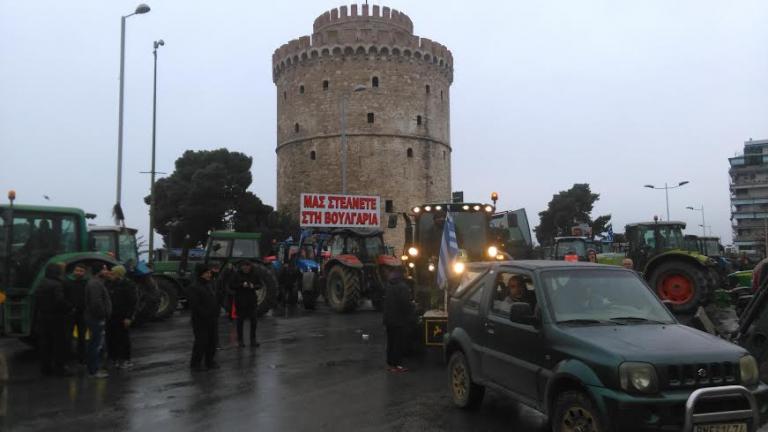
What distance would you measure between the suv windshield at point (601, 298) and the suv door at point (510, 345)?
23cm

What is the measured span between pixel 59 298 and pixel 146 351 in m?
2.67

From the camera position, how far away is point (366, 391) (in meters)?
7.36

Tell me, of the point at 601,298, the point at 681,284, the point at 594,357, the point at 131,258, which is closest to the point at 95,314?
the point at 131,258

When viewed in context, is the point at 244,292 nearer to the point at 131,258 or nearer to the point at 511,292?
the point at 131,258

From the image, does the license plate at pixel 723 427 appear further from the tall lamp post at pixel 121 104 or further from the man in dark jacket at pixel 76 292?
the tall lamp post at pixel 121 104

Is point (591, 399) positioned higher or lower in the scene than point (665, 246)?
lower

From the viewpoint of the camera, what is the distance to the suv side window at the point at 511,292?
568 cm

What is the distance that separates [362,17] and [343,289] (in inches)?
1366

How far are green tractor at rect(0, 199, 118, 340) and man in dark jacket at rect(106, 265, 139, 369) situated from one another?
1263 millimetres

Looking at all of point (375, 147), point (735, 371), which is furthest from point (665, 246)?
point (375, 147)

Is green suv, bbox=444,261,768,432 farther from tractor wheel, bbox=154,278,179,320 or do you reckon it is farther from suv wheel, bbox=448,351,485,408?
tractor wheel, bbox=154,278,179,320

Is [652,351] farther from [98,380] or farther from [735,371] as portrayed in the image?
[98,380]

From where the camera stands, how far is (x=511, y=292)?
5.79 meters

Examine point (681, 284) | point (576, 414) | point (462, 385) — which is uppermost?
point (681, 284)
